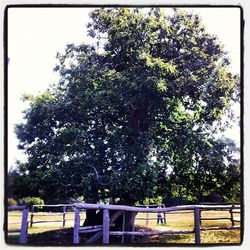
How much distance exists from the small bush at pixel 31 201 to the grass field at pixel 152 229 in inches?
4.5

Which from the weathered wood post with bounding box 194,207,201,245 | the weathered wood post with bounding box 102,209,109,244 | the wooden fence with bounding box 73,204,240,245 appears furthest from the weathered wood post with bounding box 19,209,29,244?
the weathered wood post with bounding box 194,207,201,245

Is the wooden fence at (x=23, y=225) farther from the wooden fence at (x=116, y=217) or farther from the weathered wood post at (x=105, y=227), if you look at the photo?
the weathered wood post at (x=105, y=227)

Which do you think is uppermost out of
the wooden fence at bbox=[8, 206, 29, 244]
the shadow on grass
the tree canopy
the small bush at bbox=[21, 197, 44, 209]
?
the tree canopy

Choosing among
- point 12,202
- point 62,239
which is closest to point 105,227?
point 62,239

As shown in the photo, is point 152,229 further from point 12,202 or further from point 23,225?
point 12,202

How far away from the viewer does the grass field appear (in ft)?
13.5

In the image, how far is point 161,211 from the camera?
4277mm

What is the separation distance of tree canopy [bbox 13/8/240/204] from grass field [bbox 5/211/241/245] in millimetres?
238

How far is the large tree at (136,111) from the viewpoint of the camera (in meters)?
4.36

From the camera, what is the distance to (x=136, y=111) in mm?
4457

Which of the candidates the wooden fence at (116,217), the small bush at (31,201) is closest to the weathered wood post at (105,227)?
the wooden fence at (116,217)

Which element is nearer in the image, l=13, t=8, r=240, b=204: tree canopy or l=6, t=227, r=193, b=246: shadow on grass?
l=6, t=227, r=193, b=246: shadow on grass

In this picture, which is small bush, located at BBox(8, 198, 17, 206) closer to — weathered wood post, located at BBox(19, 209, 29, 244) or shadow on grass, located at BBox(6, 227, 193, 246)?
weathered wood post, located at BBox(19, 209, 29, 244)

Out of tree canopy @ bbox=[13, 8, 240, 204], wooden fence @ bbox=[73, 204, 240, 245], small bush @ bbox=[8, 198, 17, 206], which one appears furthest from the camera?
tree canopy @ bbox=[13, 8, 240, 204]
